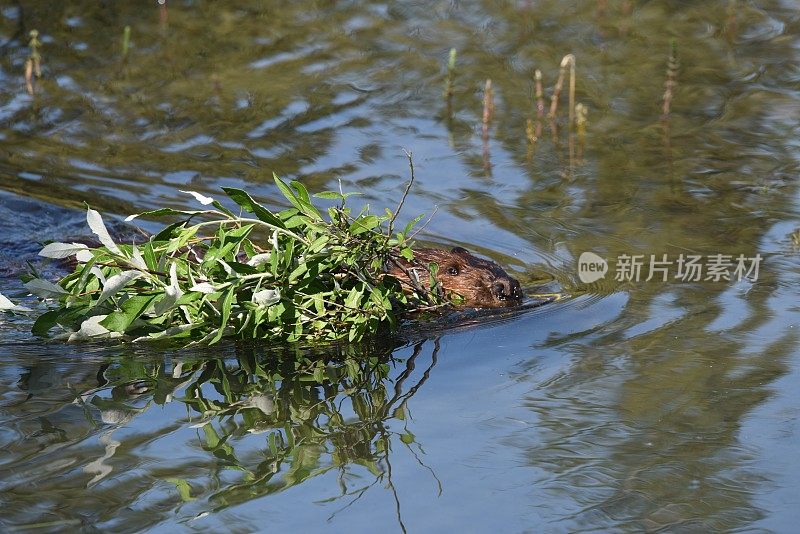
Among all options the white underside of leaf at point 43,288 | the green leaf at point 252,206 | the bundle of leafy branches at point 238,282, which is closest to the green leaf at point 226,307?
the bundle of leafy branches at point 238,282

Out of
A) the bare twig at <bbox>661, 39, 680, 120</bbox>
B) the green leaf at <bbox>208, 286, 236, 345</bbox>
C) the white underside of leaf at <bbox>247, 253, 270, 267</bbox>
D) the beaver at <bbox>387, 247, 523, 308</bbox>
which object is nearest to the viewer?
the green leaf at <bbox>208, 286, 236, 345</bbox>

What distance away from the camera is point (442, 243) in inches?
242

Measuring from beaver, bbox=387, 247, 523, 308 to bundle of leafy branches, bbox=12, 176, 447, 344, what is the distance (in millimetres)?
478

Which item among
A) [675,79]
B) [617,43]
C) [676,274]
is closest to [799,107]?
[675,79]

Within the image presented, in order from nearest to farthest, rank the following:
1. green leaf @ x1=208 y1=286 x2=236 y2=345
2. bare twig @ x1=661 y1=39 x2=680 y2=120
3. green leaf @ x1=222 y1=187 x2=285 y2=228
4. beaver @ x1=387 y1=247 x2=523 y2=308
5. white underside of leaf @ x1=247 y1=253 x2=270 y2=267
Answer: green leaf @ x1=208 y1=286 x2=236 y2=345
green leaf @ x1=222 y1=187 x2=285 y2=228
white underside of leaf @ x1=247 y1=253 x2=270 y2=267
beaver @ x1=387 y1=247 x2=523 y2=308
bare twig @ x1=661 y1=39 x2=680 y2=120

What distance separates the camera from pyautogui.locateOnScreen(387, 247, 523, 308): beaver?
16.4ft

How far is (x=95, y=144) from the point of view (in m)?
7.70

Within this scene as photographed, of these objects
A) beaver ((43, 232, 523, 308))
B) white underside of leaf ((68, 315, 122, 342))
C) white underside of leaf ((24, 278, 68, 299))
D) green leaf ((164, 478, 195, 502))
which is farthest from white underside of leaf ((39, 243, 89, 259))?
green leaf ((164, 478, 195, 502))

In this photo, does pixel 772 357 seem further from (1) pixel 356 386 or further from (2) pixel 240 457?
(2) pixel 240 457

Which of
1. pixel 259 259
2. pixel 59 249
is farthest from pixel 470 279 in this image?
pixel 59 249

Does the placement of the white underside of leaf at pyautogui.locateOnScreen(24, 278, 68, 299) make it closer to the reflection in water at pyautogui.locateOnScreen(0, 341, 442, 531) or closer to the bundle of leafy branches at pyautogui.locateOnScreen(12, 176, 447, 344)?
the bundle of leafy branches at pyautogui.locateOnScreen(12, 176, 447, 344)

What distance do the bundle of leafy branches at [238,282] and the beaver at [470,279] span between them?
48 cm

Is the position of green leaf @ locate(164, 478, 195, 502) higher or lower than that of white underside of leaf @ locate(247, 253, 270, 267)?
lower

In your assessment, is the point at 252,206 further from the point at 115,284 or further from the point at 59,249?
the point at 59,249
